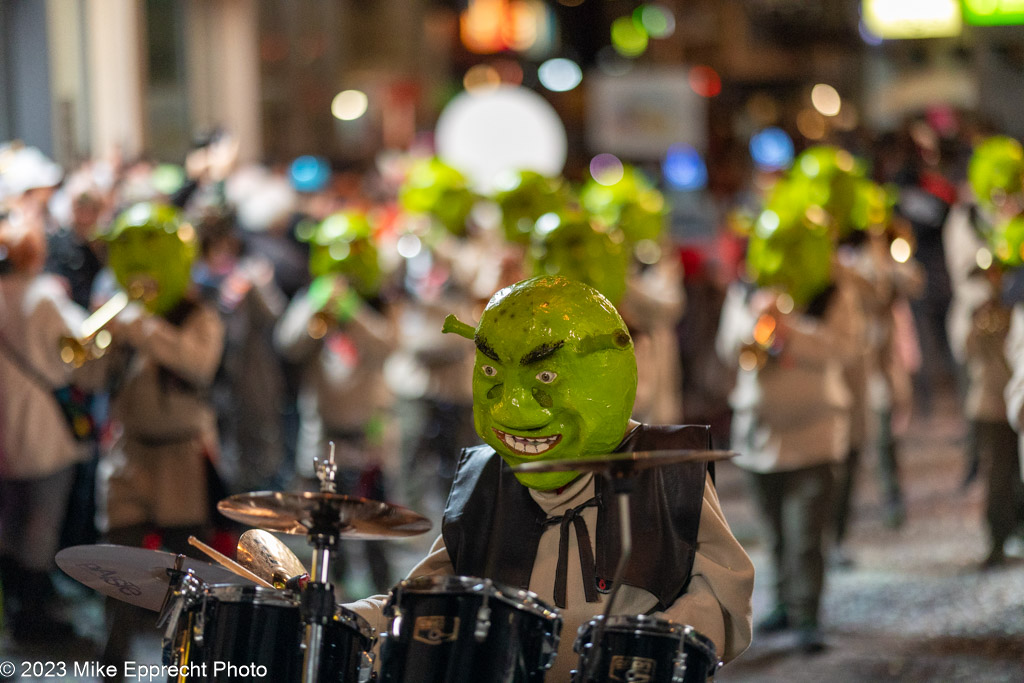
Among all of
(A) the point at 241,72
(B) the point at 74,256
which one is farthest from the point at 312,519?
(A) the point at 241,72

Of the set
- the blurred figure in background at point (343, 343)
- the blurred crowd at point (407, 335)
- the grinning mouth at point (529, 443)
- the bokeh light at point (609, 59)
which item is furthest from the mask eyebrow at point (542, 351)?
the bokeh light at point (609, 59)

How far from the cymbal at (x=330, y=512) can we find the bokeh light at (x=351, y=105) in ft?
61.6

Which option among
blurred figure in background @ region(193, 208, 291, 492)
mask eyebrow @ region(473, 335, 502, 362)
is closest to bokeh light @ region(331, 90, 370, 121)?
blurred figure in background @ region(193, 208, 291, 492)

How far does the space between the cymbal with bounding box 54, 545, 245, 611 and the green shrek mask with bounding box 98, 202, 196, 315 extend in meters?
2.76

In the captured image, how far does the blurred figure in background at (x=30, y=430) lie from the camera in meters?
6.11

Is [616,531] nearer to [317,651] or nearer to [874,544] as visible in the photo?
[317,651]

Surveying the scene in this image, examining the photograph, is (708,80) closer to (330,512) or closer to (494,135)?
(494,135)

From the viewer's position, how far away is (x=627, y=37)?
1307 inches

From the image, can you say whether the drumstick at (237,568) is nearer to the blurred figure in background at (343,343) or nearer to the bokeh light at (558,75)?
the blurred figure in background at (343,343)

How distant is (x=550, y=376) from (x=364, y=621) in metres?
0.77

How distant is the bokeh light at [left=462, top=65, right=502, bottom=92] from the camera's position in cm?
2879

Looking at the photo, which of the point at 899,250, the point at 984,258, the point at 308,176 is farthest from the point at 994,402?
the point at 308,176

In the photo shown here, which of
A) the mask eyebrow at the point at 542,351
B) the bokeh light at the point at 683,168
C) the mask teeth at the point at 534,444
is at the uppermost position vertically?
the bokeh light at the point at 683,168

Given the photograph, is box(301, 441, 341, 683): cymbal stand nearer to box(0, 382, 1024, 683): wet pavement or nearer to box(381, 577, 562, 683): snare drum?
box(381, 577, 562, 683): snare drum
